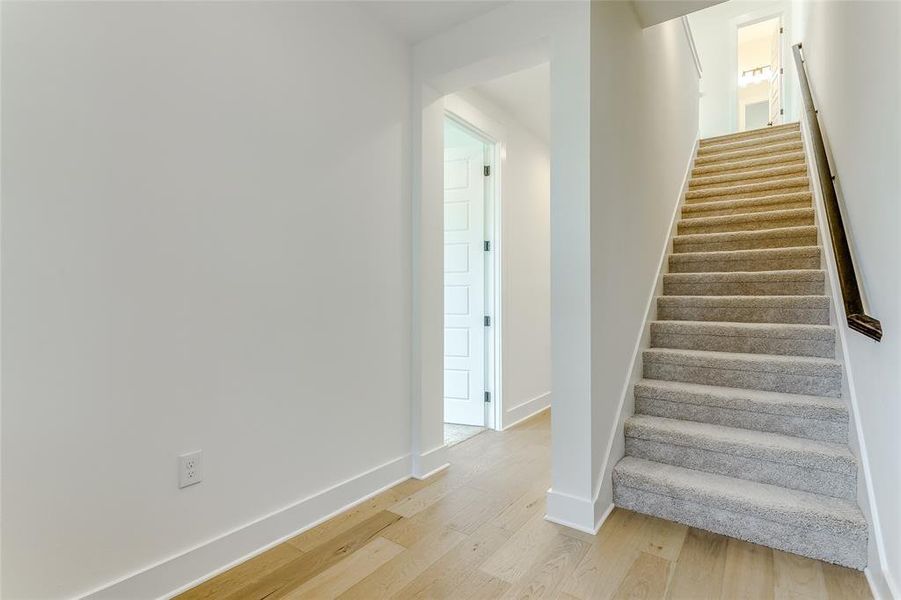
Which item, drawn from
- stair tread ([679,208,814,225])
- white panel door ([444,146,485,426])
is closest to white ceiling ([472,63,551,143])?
white panel door ([444,146,485,426])

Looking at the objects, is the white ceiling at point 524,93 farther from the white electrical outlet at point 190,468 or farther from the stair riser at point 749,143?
the white electrical outlet at point 190,468

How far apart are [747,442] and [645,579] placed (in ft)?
2.86

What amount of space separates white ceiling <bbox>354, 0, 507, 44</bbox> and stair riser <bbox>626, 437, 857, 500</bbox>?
2386 mm

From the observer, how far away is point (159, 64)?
5.05 feet

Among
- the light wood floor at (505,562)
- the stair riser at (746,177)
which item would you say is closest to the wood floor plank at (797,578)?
the light wood floor at (505,562)

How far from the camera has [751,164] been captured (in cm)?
444

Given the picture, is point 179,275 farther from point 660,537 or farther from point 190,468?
point 660,537

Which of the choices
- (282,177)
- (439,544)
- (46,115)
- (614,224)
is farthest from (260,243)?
(614,224)

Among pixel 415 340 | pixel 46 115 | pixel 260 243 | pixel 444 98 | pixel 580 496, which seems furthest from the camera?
pixel 444 98

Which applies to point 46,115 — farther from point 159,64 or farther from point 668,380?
point 668,380

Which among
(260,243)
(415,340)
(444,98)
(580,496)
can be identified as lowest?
(580,496)

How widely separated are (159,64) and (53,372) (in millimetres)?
1055

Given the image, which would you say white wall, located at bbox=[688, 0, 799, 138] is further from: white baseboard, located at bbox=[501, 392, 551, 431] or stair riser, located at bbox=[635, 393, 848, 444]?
stair riser, located at bbox=[635, 393, 848, 444]

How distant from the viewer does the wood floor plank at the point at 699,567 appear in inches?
62.8
